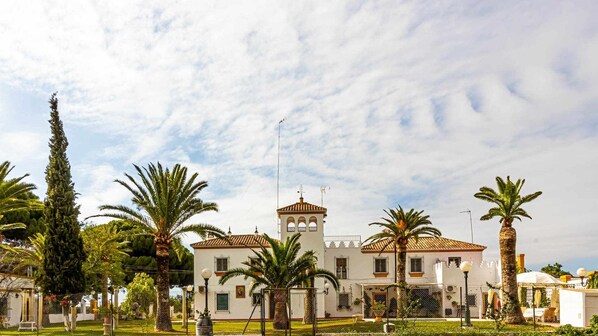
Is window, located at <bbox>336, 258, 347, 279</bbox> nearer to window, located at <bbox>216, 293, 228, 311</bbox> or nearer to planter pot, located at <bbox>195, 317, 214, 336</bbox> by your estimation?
window, located at <bbox>216, 293, 228, 311</bbox>

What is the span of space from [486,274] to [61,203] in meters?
28.8

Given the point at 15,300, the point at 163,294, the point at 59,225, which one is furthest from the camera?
the point at 15,300

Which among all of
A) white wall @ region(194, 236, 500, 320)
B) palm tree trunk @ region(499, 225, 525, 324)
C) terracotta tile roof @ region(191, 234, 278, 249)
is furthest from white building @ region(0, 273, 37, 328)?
palm tree trunk @ region(499, 225, 525, 324)

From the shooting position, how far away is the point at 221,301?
48.5 metres

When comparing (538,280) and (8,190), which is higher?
(8,190)

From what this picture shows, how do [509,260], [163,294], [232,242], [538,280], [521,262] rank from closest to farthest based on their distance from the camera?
[509,260] → [163,294] → [538,280] → [232,242] → [521,262]

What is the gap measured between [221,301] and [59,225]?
55.3ft

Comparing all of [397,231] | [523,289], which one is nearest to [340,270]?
[397,231]

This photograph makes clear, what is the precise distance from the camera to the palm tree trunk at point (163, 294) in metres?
33.3

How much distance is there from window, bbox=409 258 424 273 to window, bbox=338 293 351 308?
5.25 m

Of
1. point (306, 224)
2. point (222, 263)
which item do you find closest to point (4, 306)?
point (222, 263)

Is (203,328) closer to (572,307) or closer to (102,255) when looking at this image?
→ (572,307)

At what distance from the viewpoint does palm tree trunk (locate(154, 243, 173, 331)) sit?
33344 mm

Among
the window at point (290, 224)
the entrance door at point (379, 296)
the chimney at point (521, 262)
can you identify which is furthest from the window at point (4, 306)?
the chimney at point (521, 262)
